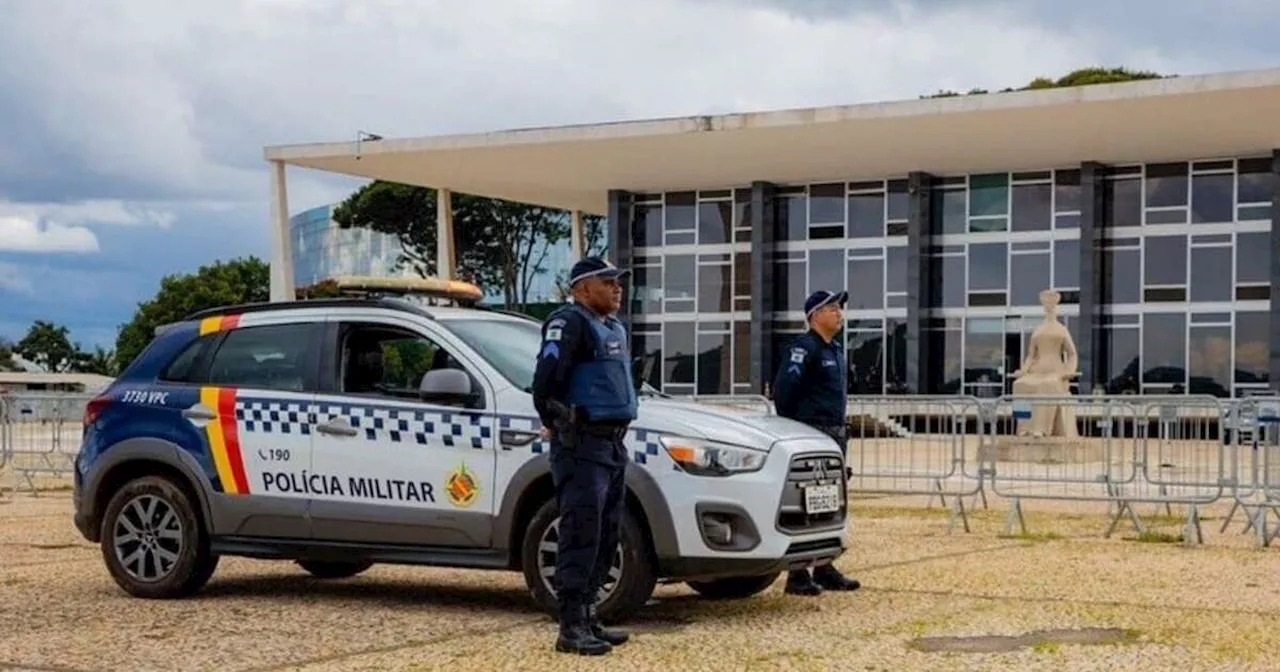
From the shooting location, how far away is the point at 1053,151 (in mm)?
39125

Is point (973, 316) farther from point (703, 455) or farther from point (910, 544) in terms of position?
point (703, 455)

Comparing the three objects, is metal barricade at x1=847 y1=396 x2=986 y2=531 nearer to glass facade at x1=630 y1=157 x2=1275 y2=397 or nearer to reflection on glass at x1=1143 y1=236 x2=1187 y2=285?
glass facade at x1=630 y1=157 x2=1275 y2=397

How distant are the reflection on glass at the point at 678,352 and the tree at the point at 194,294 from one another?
3112 centimetres

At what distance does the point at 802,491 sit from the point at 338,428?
2.54m

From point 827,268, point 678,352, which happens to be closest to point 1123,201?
point 827,268

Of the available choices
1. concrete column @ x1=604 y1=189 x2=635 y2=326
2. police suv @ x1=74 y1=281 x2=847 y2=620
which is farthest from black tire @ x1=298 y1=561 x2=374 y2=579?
concrete column @ x1=604 y1=189 x2=635 y2=326

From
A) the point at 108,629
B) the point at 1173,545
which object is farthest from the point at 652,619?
the point at 1173,545

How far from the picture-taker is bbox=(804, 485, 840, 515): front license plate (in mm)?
8266

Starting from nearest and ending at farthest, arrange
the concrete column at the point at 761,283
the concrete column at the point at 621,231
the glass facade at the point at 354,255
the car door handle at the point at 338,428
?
the car door handle at the point at 338,428 < the concrete column at the point at 761,283 < the concrete column at the point at 621,231 < the glass facade at the point at 354,255

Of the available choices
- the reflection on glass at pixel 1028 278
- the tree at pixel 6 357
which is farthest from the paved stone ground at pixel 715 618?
the tree at pixel 6 357

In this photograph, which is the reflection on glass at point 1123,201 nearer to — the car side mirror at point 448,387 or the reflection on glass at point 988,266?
the reflection on glass at point 988,266

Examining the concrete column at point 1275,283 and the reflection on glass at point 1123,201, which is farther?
the reflection on glass at point 1123,201

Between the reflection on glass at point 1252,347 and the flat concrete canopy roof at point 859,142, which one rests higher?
the flat concrete canopy roof at point 859,142

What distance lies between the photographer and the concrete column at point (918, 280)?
4238cm
